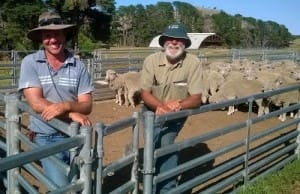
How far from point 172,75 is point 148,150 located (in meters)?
1.14

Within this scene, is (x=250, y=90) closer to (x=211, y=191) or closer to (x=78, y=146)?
(x=211, y=191)

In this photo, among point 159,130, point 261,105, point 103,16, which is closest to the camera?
point 159,130

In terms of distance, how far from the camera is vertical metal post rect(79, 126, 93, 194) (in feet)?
9.44

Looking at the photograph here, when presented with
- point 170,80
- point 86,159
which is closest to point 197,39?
point 170,80

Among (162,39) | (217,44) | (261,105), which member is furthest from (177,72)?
(217,44)

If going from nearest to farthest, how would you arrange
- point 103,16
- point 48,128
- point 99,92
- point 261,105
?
point 48,128 < point 261,105 < point 99,92 < point 103,16

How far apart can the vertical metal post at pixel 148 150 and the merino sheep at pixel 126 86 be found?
29.7 feet

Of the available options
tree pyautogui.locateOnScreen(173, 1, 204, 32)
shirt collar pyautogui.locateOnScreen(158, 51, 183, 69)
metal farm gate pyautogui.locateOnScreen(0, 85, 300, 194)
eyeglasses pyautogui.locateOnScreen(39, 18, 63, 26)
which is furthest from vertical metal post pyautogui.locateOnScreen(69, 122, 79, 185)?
tree pyautogui.locateOnScreen(173, 1, 204, 32)

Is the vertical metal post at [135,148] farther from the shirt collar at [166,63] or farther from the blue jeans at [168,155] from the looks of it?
the shirt collar at [166,63]

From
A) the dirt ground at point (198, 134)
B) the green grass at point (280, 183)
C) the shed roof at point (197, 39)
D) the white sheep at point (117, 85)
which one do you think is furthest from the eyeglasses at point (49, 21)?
the shed roof at point (197, 39)

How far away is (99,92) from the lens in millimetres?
14227

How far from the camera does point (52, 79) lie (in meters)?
3.71

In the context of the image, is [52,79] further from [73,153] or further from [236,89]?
[236,89]

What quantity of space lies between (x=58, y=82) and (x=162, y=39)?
134 cm
